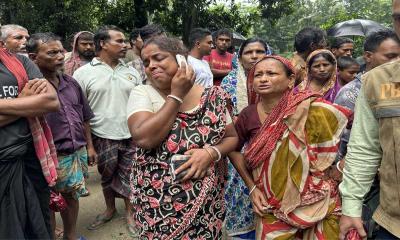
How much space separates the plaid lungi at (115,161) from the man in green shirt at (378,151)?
8.26 feet

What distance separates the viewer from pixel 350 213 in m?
1.77

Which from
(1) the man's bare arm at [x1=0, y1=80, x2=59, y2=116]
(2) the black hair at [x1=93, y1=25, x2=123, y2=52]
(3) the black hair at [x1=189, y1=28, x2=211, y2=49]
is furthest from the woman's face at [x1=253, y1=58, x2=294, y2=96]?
(3) the black hair at [x1=189, y1=28, x2=211, y2=49]

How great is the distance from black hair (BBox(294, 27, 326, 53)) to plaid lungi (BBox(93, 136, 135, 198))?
205 centimetres

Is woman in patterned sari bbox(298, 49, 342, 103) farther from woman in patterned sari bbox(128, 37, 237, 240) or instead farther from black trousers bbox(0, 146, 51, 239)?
black trousers bbox(0, 146, 51, 239)

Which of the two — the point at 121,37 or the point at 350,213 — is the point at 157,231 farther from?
the point at 121,37

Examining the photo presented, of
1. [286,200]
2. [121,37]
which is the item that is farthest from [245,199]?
[121,37]

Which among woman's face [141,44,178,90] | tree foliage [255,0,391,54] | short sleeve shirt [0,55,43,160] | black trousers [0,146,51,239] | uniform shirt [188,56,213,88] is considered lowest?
tree foliage [255,0,391,54]

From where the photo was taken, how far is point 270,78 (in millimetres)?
2387

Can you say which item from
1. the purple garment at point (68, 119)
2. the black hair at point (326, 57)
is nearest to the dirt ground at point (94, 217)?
the purple garment at point (68, 119)

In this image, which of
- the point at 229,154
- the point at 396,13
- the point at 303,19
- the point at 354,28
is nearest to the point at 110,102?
the point at 229,154

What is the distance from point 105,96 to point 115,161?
2.11 ft

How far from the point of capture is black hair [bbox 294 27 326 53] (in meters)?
4.15

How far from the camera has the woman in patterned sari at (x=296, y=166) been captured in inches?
88.0

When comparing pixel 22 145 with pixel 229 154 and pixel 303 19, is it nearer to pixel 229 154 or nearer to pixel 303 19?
A: pixel 229 154
